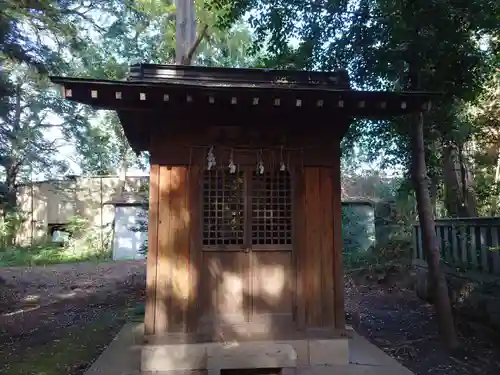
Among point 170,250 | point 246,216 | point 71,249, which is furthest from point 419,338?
point 71,249

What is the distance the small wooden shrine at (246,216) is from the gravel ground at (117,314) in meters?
1.73

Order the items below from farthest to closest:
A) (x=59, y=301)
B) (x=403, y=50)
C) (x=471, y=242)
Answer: (x=59, y=301), (x=471, y=242), (x=403, y=50)

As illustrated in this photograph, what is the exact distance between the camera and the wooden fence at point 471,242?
6.57 metres

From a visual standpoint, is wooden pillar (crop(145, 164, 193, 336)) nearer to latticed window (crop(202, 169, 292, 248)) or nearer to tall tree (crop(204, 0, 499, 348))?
latticed window (crop(202, 169, 292, 248))

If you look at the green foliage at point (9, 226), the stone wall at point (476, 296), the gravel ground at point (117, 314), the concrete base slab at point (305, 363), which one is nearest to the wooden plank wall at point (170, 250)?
the concrete base slab at point (305, 363)

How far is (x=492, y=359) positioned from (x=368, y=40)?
5139 mm

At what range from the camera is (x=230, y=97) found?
4.55 m

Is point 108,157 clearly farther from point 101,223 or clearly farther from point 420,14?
point 420,14

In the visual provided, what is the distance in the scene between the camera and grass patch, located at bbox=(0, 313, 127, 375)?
552 cm

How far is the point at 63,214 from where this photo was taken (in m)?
22.9

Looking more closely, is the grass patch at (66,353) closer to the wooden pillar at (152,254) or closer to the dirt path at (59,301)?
the dirt path at (59,301)

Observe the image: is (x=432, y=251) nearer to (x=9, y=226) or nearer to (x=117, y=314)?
(x=117, y=314)

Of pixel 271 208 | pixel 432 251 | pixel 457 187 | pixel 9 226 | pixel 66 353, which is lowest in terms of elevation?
pixel 66 353

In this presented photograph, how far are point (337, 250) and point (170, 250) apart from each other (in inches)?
80.7
